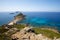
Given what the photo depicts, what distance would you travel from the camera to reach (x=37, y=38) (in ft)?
106

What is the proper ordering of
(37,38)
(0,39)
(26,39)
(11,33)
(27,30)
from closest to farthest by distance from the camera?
1. (0,39)
2. (26,39)
3. (37,38)
4. (11,33)
5. (27,30)

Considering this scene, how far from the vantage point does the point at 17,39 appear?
31.5 metres

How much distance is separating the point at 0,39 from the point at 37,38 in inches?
387

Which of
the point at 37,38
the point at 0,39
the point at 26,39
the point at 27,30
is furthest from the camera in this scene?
the point at 27,30

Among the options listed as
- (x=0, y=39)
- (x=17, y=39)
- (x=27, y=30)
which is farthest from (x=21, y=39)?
(x=27, y=30)

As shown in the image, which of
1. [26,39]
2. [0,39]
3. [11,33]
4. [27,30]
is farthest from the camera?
[27,30]

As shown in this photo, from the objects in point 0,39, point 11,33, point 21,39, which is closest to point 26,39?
point 21,39

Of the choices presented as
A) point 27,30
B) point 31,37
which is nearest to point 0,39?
point 31,37

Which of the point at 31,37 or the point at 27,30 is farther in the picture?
the point at 27,30

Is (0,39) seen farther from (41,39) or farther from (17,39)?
(41,39)

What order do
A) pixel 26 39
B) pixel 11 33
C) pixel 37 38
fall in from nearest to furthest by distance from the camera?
1. pixel 26 39
2. pixel 37 38
3. pixel 11 33

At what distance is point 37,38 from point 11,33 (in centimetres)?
939

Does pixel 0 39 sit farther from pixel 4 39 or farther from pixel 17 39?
pixel 17 39

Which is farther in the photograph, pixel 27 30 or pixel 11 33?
pixel 27 30
